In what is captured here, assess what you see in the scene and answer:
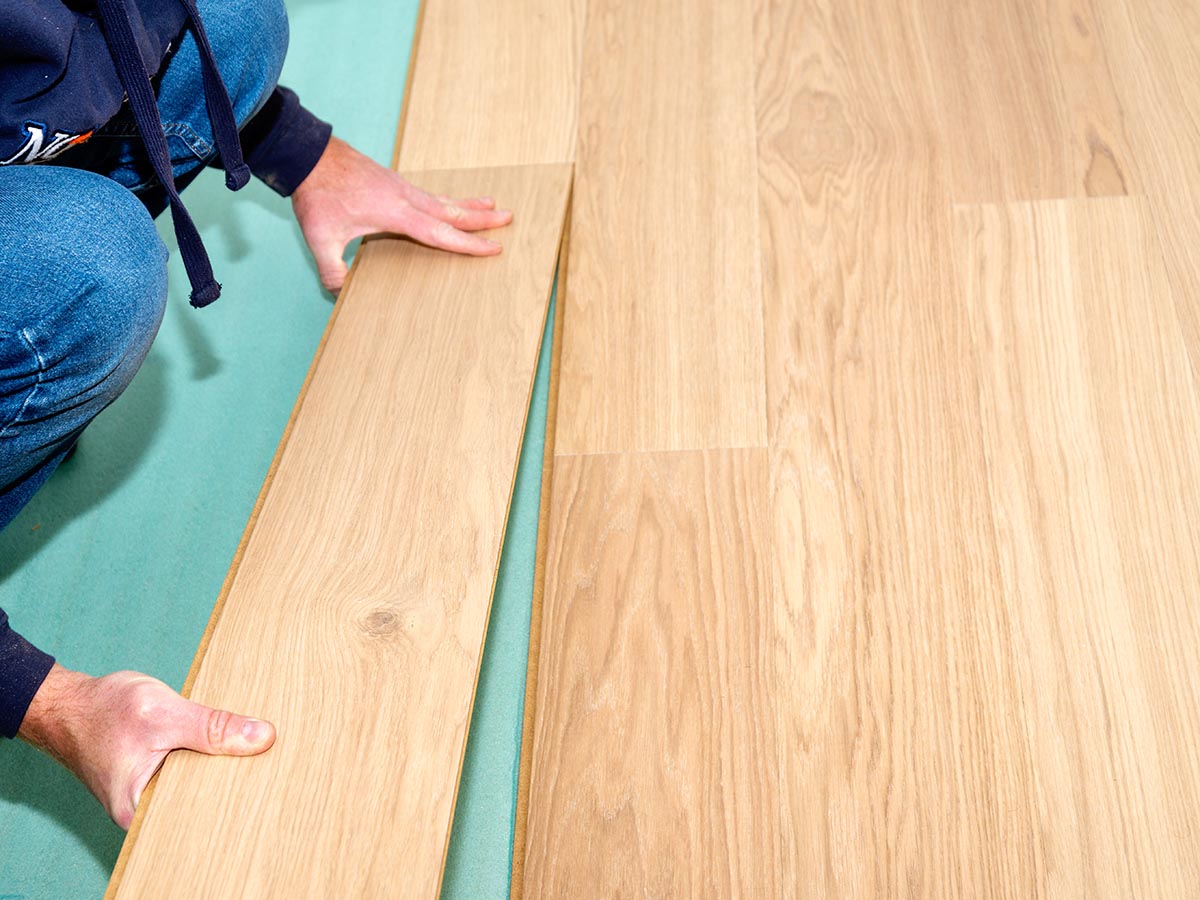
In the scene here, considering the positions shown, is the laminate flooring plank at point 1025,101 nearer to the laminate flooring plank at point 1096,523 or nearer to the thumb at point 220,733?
the laminate flooring plank at point 1096,523

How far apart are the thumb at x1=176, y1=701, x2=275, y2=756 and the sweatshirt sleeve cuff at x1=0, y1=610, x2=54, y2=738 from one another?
110 millimetres

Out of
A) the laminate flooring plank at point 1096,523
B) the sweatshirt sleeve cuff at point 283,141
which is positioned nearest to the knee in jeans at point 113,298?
the sweatshirt sleeve cuff at point 283,141

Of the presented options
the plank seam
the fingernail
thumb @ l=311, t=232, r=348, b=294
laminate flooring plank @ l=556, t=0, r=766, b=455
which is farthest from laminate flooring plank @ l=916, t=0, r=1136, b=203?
the fingernail

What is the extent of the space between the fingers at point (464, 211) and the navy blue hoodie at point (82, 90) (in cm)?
24

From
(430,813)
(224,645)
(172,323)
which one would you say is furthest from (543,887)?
(172,323)

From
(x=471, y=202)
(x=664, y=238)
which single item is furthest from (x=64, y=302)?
(x=664, y=238)

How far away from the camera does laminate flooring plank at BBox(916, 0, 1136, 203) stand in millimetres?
1260

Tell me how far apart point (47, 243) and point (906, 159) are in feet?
3.01

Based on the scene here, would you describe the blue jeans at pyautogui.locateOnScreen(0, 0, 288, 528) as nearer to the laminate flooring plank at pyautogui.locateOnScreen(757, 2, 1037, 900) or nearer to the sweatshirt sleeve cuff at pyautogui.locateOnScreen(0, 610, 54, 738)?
the sweatshirt sleeve cuff at pyautogui.locateOnScreen(0, 610, 54, 738)

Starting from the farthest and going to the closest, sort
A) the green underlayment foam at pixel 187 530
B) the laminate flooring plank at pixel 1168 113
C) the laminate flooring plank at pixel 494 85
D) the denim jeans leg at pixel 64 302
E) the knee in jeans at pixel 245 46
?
the laminate flooring plank at pixel 494 85, the laminate flooring plank at pixel 1168 113, the knee in jeans at pixel 245 46, the green underlayment foam at pixel 187 530, the denim jeans leg at pixel 64 302

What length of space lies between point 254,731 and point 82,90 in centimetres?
51

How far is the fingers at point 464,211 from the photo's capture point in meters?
1.24

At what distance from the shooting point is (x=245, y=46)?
107 centimetres

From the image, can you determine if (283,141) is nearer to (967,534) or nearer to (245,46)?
(245,46)
